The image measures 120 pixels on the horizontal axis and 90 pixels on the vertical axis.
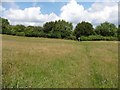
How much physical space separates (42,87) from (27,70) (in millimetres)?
3925

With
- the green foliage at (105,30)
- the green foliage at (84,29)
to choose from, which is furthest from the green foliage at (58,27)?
the green foliage at (105,30)

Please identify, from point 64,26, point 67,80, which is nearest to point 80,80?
point 67,80

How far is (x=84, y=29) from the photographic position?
153 meters

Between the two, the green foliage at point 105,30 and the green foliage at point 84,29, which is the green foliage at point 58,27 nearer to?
the green foliage at point 84,29

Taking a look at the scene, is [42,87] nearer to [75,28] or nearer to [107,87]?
[107,87]

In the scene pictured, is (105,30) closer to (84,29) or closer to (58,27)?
(84,29)

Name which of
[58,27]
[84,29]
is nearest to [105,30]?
[84,29]

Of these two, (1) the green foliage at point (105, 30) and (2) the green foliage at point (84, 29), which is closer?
(2) the green foliage at point (84, 29)

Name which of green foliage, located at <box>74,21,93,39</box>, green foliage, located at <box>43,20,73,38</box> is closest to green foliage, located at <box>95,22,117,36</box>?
green foliage, located at <box>74,21,93,39</box>

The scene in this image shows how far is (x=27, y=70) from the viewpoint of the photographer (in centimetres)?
1560

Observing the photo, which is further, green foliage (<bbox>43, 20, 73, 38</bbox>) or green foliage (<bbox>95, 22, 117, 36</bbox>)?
green foliage (<bbox>95, 22, 117, 36</bbox>)

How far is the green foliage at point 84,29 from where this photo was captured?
154m

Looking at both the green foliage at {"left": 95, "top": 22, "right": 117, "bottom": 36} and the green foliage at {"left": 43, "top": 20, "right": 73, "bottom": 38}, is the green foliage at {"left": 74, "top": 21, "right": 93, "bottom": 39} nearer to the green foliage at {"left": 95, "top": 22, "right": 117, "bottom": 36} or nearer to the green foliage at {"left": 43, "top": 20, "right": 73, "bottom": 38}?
the green foliage at {"left": 43, "top": 20, "right": 73, "bottom": 38}

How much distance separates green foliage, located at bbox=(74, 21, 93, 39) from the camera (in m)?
154
